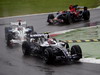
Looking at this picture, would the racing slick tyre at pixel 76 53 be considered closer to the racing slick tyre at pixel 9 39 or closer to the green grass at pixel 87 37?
the green grass at pixel 87 37

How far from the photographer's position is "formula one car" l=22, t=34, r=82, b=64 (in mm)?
14523

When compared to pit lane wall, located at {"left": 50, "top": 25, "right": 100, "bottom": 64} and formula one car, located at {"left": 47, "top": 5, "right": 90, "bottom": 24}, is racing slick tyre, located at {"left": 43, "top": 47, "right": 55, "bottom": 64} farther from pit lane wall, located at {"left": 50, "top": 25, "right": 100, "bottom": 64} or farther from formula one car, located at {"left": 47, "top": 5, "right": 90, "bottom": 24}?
formula one car, located at {"left": 47, "top": 5, "right": 90, "bottom": 24}

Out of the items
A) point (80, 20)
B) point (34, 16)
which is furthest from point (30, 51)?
point (34, 16)

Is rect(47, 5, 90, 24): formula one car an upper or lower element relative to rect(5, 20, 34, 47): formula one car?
upper

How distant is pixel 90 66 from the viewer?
45.5 feet

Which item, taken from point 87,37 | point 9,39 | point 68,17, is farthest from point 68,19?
point 9,39

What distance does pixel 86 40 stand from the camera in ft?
61.2

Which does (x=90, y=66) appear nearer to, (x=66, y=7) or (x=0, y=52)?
(x=0, y=52)

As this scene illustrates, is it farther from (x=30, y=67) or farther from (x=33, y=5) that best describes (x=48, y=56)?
(x=33, y=5)

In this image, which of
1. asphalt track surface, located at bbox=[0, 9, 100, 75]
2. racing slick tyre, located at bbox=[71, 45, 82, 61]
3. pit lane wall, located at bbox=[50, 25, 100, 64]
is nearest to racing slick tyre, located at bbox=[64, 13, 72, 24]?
pit lane wall, located at bbox=[50, 25, 100, 64]

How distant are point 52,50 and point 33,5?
986 inches

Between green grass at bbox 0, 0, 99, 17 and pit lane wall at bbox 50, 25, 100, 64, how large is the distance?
1285 cm

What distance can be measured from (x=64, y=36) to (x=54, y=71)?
7.21 m

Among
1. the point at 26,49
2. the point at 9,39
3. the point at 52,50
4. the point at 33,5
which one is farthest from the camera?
the point at 33,5
